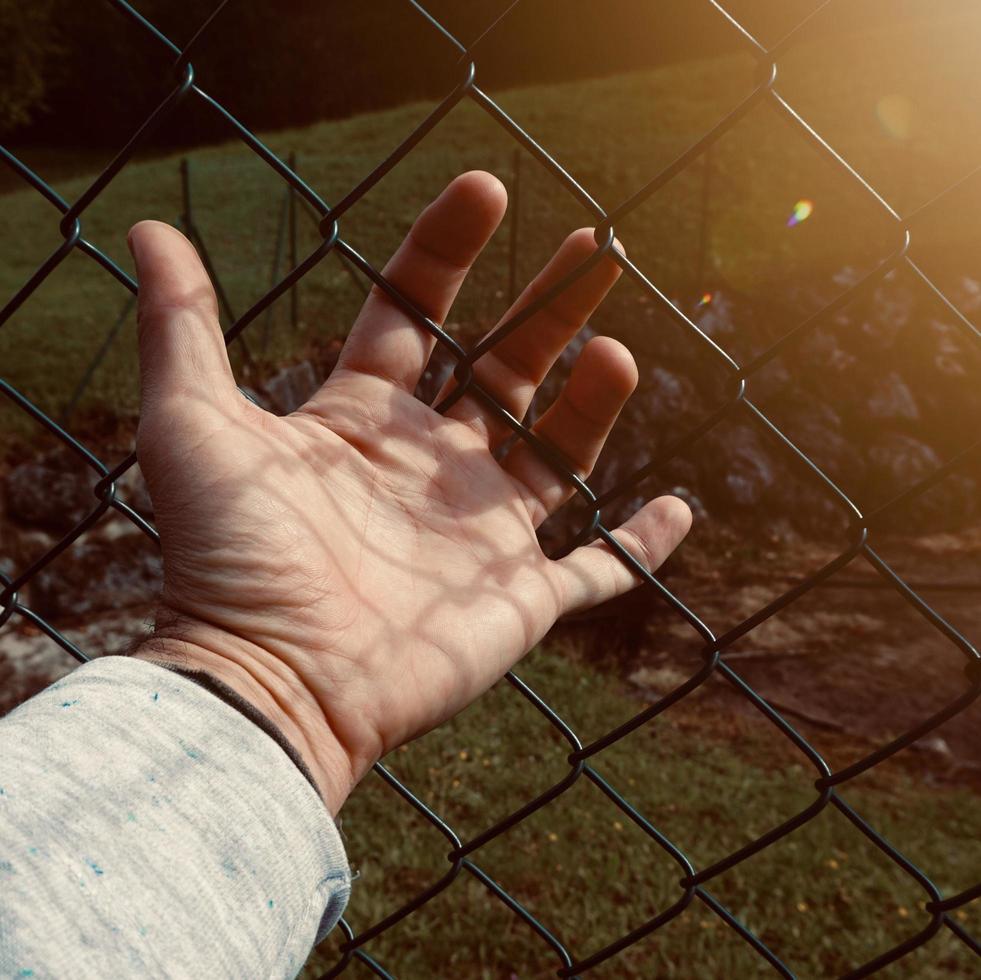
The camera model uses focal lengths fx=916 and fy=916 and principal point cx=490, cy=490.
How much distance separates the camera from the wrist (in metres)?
0.95

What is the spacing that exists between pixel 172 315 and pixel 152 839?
496 mm

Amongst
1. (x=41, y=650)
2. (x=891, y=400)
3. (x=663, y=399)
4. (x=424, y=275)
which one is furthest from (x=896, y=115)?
(x=424, y=275)

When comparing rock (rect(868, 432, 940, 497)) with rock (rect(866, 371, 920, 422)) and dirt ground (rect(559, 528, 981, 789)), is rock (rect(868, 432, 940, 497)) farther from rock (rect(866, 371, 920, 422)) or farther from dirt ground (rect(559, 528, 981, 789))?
dirt ground (rect(559, 528, 981, 789))

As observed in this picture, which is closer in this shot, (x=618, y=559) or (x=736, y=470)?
(x=618, y=559)

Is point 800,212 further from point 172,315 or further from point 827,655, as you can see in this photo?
point 172,315

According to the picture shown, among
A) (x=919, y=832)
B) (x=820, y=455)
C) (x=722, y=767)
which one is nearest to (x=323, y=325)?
(x=820, y=455)

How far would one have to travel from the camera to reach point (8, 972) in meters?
0.65

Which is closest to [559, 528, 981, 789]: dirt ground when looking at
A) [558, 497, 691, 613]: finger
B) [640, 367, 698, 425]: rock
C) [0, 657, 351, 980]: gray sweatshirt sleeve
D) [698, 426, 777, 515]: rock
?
[698, 426, 777, 515]: rock

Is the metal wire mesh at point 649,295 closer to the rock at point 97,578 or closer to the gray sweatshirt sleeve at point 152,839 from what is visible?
the gray sweatshirt sleeve at point 152,839

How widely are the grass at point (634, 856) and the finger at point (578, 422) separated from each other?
216 cm

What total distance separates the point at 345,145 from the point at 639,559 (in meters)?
14.4

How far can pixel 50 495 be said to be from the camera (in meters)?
6.50

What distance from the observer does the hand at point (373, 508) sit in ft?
3.15

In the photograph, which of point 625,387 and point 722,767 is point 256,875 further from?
point 722,767
